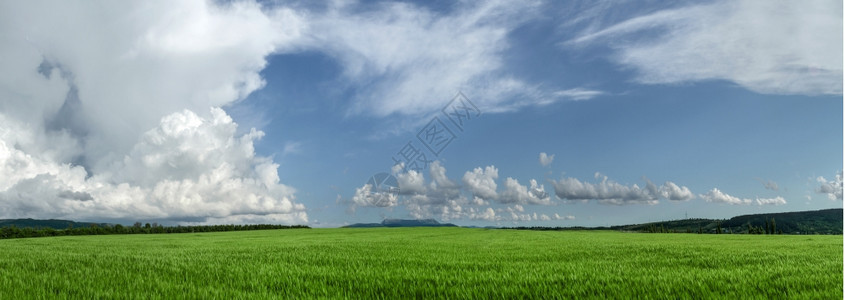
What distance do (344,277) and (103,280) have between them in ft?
15.1

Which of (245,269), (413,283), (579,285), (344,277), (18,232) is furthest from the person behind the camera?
(18,232)

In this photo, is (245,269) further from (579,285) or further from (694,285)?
(694,285)

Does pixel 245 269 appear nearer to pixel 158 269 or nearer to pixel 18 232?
pixel 158 269

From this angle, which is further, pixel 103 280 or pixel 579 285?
pixel 103 280

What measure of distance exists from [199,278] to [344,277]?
112 inches

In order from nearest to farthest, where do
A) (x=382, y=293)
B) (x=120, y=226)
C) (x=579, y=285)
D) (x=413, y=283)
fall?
(x=382, y=293)
(x=579, y=285)
(x=413, y=283)
(x=120, y=226)

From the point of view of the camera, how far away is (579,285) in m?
7.26

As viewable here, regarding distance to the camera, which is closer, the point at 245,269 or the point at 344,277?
the point at 344,277

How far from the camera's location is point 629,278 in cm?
782

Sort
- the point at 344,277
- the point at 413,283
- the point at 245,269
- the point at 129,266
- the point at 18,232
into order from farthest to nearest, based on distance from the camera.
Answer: the point at 18,232 < the point at 129,266 < the point at 245,269 < the point at 344,277 < the point at 413,283

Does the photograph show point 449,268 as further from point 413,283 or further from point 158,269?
point 158,269

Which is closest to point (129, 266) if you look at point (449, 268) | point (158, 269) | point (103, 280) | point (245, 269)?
point (158, 269)

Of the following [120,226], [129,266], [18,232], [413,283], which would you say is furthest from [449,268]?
[120,226]

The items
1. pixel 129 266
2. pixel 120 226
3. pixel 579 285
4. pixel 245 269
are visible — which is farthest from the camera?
pixel 120 226
